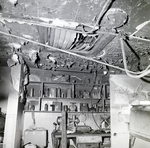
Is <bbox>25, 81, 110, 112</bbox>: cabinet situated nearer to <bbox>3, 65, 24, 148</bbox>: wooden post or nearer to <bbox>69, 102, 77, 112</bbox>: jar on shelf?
<bbox>69, 102, 77, 112</bbox>: jar on shelf

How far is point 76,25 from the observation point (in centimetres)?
249

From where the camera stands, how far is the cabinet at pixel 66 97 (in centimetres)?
527

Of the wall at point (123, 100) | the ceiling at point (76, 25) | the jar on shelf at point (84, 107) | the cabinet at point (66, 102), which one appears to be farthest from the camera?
the jar on shelf at point (84, 107)

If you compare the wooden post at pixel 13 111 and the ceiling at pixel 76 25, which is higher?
the ceiling at pixel 76 25

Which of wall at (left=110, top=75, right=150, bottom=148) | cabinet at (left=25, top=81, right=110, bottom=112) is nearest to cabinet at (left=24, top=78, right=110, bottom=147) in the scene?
cabinet at (left=25, top=81, right=110, bottom=112)

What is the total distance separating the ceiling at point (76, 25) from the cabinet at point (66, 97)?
187 centimetres

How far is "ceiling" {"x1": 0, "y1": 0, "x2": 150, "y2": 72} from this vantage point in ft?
6.81

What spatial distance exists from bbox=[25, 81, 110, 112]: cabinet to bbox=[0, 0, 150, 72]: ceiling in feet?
6.15

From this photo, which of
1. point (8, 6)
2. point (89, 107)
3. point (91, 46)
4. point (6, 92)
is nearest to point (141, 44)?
point (91, 46)

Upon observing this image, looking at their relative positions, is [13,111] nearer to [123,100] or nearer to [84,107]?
[84,107]

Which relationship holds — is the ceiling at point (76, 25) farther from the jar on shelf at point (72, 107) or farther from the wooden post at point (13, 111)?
the jar on shelf at point (72, 107)

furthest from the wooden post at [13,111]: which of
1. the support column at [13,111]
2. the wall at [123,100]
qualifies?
the wall at [123,100]

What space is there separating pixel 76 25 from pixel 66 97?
3361 mm

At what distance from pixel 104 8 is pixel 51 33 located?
107 centimetres
